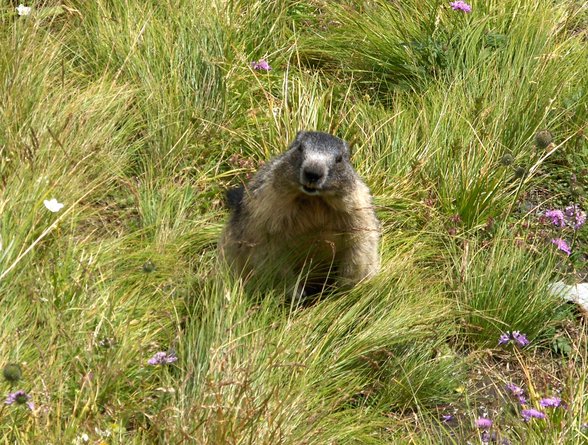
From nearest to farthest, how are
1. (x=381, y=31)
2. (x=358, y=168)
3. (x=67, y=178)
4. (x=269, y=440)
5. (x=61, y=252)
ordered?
(x=269, y=440)
(x=61, y=252)
(x=67, y=178)
(x=358, y=168)
(x=381, y=31)

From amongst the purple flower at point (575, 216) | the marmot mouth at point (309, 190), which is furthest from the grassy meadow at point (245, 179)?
the marmot mouth at point (309, 190)

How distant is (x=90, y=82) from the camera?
6477mm

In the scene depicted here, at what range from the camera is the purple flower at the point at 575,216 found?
5.99 meters

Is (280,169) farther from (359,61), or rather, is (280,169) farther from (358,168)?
(359,61)

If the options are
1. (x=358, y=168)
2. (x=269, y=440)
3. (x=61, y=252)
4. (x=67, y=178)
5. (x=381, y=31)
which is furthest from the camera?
(x=381, y=31)

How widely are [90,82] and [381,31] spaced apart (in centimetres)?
192

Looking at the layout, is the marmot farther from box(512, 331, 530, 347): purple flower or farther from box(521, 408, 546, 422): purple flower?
box(521, 408, 546, 422): purple flower

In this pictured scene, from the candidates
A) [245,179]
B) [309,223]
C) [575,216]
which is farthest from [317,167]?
[575,216]

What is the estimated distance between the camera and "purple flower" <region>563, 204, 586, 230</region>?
599 cm

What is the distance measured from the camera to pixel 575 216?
20.2 feet

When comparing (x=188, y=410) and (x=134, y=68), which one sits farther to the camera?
(x=134, y=68)

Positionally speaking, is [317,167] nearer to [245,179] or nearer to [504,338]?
[504,338]

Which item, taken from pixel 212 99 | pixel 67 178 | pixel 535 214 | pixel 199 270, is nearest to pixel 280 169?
pixel 199 270

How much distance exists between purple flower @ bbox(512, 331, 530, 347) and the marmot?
749 millimetres
